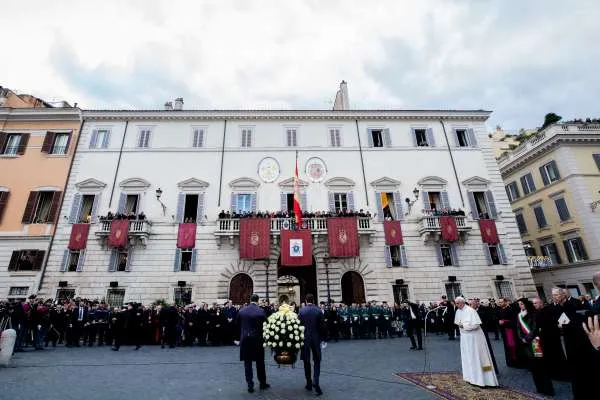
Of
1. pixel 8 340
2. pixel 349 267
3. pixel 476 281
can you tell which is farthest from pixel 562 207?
pixel 8 340

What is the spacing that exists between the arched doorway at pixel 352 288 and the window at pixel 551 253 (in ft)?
59.4

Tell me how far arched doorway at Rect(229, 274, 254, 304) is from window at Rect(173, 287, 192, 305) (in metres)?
2.49

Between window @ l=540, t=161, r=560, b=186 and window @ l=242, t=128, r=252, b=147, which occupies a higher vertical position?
window @ l=242, t=128, r=252, b=147

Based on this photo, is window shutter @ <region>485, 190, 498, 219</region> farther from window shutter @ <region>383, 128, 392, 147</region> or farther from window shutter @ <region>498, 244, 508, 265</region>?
window shutter @ <region>383, 128, 392, 147</region>

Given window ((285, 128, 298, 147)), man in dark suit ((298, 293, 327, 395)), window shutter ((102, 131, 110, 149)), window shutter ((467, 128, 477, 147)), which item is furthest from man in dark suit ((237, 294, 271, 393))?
window shutter ((467, 128, 477, 147))

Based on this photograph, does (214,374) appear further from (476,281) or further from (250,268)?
(476,281)

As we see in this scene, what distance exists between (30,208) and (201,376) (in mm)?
20581

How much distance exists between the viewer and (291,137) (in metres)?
24.3

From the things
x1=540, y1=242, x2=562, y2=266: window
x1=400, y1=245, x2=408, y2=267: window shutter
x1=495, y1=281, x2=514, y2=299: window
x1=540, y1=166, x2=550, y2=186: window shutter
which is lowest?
x1=495, y1=281, x2=514, y2=299: window

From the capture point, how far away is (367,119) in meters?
25.1

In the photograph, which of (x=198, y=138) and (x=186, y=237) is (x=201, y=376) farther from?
(x=198, y=138)

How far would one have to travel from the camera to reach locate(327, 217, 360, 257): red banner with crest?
65.3 ft

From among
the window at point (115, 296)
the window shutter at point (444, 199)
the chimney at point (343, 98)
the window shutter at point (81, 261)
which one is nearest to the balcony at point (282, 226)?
the window shutter at point (444, 199)

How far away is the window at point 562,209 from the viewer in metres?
25.4
